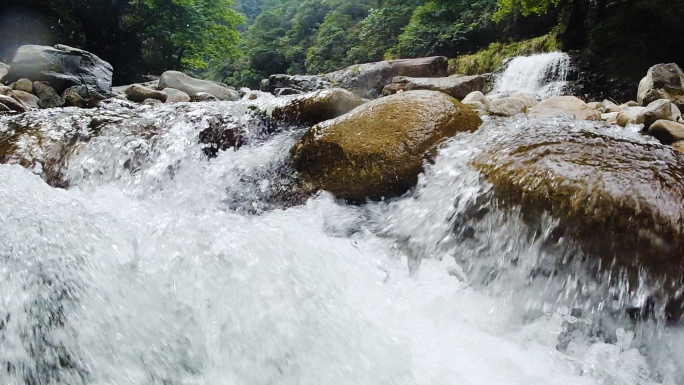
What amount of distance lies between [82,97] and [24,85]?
0.95 m

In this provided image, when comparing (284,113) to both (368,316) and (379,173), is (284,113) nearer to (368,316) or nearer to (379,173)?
(379,173)

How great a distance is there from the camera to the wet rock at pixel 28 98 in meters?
6.89

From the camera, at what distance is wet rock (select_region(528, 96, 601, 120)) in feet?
15.9

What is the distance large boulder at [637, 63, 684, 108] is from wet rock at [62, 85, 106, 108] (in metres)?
9.44

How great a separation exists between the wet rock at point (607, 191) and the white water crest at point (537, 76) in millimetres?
7268

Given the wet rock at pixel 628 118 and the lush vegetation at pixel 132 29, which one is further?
the lush vegetation at pixel 132 29

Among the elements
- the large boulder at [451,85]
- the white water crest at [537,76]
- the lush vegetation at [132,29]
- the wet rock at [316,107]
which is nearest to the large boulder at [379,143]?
the wet rock at [316,107]

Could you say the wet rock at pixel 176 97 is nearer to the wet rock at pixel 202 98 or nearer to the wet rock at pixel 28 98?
the wet rock at pixel 202 98

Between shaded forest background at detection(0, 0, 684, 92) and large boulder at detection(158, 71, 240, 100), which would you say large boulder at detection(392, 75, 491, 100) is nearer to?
shaded forest background at detection(0, 0, 684, 92)

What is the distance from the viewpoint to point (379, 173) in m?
3.10

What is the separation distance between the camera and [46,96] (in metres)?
7.30

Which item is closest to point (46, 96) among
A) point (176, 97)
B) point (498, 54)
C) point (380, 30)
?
point (176, 97)

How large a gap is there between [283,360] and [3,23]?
49.0 feet

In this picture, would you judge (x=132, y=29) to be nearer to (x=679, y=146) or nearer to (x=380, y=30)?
(x=380, y=30)
